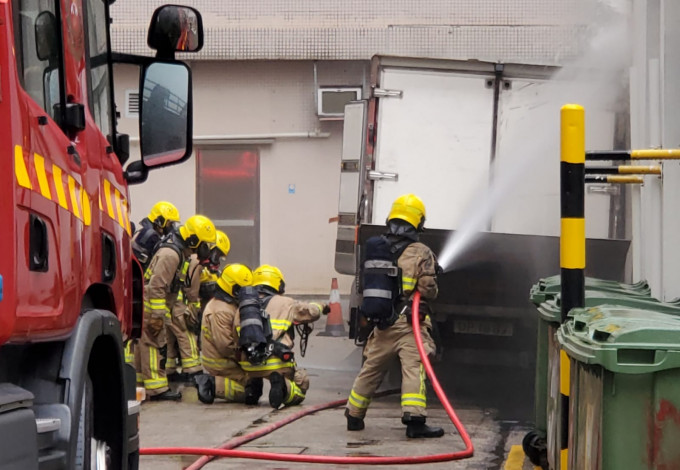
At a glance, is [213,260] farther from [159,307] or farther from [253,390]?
[253,390]

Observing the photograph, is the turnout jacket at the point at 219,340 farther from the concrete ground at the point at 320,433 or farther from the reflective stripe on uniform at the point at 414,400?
the reflective stripe on uniform at the point at 414,400

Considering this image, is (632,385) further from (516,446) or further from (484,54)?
(484,54)

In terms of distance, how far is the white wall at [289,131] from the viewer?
1759cm

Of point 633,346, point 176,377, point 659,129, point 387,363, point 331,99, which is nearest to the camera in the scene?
point 633,346

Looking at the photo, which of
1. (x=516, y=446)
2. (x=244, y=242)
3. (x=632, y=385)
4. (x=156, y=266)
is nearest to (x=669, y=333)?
(x=632, y=385)

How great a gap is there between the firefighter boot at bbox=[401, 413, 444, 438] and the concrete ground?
0.06m

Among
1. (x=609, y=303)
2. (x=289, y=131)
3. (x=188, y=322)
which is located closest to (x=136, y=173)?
(x=609, y=303)

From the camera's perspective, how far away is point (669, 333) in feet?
12.1

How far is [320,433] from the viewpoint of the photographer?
8750 mm

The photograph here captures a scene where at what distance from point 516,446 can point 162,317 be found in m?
4.09

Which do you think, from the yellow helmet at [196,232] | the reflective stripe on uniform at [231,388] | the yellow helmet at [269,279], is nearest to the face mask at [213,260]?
the yellow helmet at [196,232]

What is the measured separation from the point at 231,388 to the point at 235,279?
942 mm

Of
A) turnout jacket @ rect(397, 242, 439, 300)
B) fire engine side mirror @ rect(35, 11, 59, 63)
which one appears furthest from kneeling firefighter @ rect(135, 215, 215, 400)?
fire engine side mirror @ rect(35, 11, 59, 63)

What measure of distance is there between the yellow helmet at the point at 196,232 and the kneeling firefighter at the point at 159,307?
3 cm
